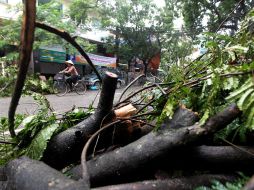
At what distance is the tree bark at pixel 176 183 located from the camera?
1684 millimetres

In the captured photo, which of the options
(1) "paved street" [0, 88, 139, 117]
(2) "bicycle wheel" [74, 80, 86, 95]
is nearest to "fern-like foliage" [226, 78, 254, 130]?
(1) "paved street" [0, 88, 139, 117]

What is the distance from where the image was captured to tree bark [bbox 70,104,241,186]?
1.79 m

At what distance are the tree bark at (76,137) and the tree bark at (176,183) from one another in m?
0.52

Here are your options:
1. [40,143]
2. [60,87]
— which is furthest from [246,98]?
[60,87]

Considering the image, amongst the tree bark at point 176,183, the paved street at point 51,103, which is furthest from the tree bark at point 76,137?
the paved street at point 51,103

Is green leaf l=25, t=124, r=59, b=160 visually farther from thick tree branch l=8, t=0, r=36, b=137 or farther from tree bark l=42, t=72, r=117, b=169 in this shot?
thick tree branch l=8, t=0, r=36, b=137

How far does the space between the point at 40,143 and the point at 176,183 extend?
0.95 metres

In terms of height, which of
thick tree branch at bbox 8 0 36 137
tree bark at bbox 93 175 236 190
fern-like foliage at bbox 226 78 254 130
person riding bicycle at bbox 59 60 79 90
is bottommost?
person riding bicycle at bbox 59 60 79 90

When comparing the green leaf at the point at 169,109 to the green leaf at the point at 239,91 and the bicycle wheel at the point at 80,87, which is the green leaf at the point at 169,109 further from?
the bicycle wheel at the point at 80,87

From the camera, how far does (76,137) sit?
210 cm

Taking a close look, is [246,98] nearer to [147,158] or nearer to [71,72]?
[147,158]

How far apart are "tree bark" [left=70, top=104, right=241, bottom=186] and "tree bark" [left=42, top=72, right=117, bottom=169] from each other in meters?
0.24

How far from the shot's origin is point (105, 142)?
2268 millimetres

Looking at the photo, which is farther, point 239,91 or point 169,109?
point 169,109
